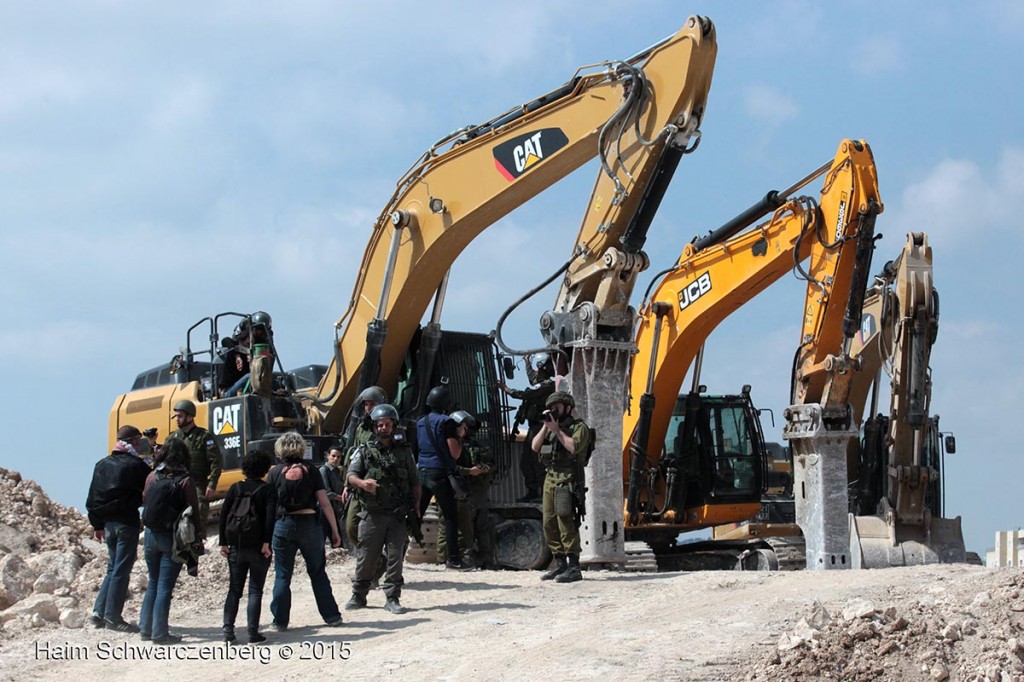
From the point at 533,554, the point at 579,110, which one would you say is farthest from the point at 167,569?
the point at 579,110

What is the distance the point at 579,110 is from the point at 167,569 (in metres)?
6.83

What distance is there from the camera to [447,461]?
14.5 meters

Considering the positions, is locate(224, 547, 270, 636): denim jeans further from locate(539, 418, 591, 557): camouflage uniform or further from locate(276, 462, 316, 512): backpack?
locate(539, 418, 591, 557): camouflage uniform

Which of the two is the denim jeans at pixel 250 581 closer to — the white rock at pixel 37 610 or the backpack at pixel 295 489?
the backpack at pixel 295 489

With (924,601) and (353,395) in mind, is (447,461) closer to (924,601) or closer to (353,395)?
(353,395)

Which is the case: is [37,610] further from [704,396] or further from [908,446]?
[908,446]

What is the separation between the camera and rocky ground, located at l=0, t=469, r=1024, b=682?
9.41 m

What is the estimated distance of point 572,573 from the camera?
1305 cm

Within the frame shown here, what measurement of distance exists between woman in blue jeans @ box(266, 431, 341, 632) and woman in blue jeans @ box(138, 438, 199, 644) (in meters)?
0.66

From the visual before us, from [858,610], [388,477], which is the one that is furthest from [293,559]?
[858,610]

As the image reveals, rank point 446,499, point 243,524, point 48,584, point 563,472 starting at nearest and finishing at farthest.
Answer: point 243,524 < point 563,472 < point 48,584 < point 446,499

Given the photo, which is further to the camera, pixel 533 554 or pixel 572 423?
pixel 533 554

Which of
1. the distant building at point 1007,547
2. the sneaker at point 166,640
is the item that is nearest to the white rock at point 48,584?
the sneaker at point 166,640

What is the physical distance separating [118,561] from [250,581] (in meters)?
1.43
